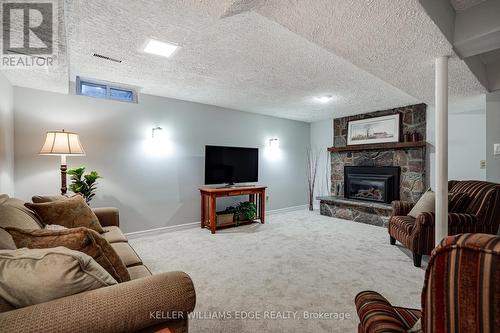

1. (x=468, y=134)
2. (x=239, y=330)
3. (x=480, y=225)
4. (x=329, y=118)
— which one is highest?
(x=329, y=118)

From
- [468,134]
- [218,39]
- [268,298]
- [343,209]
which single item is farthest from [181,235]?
[468,134]

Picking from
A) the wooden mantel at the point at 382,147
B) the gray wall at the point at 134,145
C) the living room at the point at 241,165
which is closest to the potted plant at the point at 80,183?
the living room at the point at 241,165

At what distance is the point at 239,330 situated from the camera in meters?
1.62

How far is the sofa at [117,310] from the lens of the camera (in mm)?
750

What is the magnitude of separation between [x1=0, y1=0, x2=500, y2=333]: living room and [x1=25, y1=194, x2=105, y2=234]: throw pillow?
0.6 inches

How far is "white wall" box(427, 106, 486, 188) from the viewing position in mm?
3717

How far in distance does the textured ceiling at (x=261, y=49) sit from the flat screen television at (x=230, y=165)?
1.04 m

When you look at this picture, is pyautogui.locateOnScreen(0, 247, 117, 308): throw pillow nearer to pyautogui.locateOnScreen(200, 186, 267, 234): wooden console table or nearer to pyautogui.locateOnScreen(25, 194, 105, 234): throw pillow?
pyautogui.locateOnScreen(25, 194, 105, 234): throw pillow

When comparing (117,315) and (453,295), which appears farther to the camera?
(117,315)

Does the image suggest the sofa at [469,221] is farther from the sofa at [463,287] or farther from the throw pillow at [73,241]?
the throw pillow at [73,241]

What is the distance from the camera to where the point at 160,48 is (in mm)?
2283

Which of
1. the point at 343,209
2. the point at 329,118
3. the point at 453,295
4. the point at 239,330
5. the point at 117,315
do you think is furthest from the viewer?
the point at 329,118

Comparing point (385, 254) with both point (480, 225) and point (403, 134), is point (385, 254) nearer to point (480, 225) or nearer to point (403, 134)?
point (480, 225)

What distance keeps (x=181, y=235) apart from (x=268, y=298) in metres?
2.16
